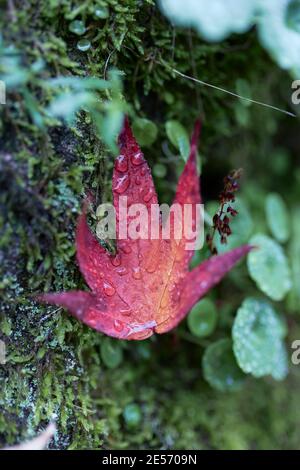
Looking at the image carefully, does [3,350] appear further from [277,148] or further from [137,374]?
[277,148]

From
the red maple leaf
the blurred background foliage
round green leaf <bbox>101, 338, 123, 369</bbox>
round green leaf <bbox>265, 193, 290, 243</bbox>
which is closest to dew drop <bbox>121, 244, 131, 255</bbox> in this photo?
the red maple leaf

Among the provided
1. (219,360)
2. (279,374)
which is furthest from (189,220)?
(279,374)

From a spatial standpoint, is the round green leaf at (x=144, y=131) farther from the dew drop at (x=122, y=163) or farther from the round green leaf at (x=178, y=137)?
the dew drop at (x=122, y=163)

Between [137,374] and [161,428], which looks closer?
[161,428]

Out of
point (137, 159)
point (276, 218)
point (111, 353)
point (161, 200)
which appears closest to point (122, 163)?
point (137, 159)

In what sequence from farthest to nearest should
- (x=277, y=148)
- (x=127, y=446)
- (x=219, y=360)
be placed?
(x=277, y=148), (x=219, y=360), (x=127, y=446)
